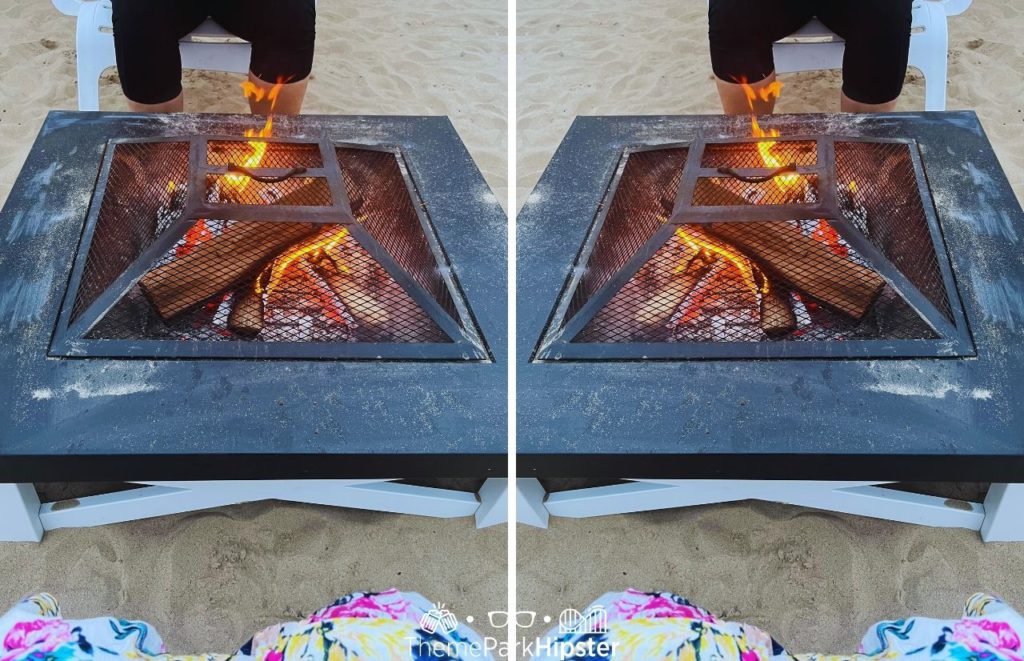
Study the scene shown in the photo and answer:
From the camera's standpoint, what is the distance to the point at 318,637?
114cm

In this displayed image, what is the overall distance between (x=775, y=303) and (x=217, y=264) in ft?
3.13

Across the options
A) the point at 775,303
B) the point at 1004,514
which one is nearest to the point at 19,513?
the point at 775,303

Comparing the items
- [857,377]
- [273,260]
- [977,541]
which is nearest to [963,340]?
[857,377]

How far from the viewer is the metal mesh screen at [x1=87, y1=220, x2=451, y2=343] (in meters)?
1.60

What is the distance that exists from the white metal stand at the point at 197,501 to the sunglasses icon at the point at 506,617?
19 centimetres

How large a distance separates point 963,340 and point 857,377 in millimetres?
190

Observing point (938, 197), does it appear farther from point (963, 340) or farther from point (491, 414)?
point (491, 414)

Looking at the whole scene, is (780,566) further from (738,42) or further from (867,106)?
(738,42)

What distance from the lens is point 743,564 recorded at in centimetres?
190

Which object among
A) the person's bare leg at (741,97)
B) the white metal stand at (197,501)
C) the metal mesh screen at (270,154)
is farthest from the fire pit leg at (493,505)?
the person's bare leg at (741,97)

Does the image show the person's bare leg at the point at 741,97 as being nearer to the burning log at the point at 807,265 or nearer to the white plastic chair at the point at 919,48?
the white plastic chair at the point at 919,48

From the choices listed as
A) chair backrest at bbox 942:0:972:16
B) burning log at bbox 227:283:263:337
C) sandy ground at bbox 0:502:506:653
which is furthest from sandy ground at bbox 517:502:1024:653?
chair backrest at bbox 942:0:972:16

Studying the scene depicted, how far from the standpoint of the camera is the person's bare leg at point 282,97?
248 cm

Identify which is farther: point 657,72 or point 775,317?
point 657,72
